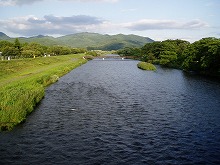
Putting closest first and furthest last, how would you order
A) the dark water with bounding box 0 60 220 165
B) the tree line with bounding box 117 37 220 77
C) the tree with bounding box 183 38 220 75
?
1. the dark water with bounding box 0 60 220 165
2. the tree with bounding box 183 38 220 75
3. the tree line with bounding box 117 37 220 77

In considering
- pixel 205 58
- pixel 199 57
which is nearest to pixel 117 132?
pixel 205 58

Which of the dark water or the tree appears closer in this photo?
the dark water

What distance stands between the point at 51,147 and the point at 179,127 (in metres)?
17.1

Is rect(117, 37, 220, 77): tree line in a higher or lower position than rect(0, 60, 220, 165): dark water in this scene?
higher

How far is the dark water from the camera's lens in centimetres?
2492

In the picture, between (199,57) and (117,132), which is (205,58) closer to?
(199,57)

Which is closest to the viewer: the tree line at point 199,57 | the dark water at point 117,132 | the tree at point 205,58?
the dark water at point 117,132

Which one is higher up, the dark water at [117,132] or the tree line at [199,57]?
the tree line at [199,57]

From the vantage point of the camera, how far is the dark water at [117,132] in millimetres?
24922

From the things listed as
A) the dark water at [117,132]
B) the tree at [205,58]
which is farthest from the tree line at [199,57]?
the dark water at [117,132]

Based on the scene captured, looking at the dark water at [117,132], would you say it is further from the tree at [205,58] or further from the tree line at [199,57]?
the tree line at [199,57]

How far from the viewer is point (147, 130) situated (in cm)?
3278

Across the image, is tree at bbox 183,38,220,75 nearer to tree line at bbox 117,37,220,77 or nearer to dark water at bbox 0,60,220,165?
tree line at bbox 117,37,220,77

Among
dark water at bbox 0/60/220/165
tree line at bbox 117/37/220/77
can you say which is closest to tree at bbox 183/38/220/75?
tree line at bbox 117/37/220/77
